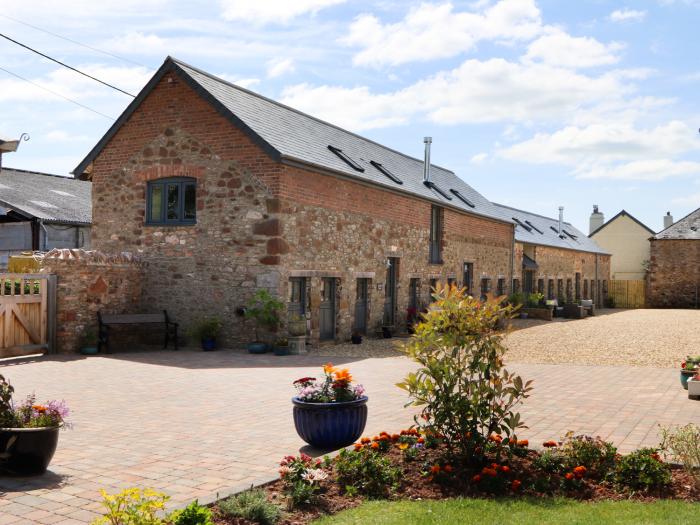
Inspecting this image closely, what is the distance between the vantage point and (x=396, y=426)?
8.42m

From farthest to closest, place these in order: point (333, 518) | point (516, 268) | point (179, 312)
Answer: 1. point (516, 268)
2. point (179, 312)
3. point (333, 518)

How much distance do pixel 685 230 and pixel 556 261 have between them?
11.6 meters

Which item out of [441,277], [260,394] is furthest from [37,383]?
[441,277]

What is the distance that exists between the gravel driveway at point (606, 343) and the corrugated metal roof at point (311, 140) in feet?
18.9

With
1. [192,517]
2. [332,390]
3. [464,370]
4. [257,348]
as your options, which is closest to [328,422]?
[332,390]

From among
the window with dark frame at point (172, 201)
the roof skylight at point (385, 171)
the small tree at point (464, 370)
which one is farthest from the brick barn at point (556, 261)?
the small tree at point (464, 370)

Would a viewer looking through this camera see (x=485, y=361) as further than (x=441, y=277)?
No

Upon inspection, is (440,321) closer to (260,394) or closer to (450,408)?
(450,408)

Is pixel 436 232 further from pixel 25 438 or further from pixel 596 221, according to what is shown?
pixel 596 221

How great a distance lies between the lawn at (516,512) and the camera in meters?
4.93

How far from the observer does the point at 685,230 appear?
4634 cm

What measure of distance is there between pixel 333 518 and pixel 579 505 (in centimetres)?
188

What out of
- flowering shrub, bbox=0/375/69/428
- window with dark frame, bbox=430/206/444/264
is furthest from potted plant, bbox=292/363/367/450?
window with dark frame, bbox=430/206/444/264

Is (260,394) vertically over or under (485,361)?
under
